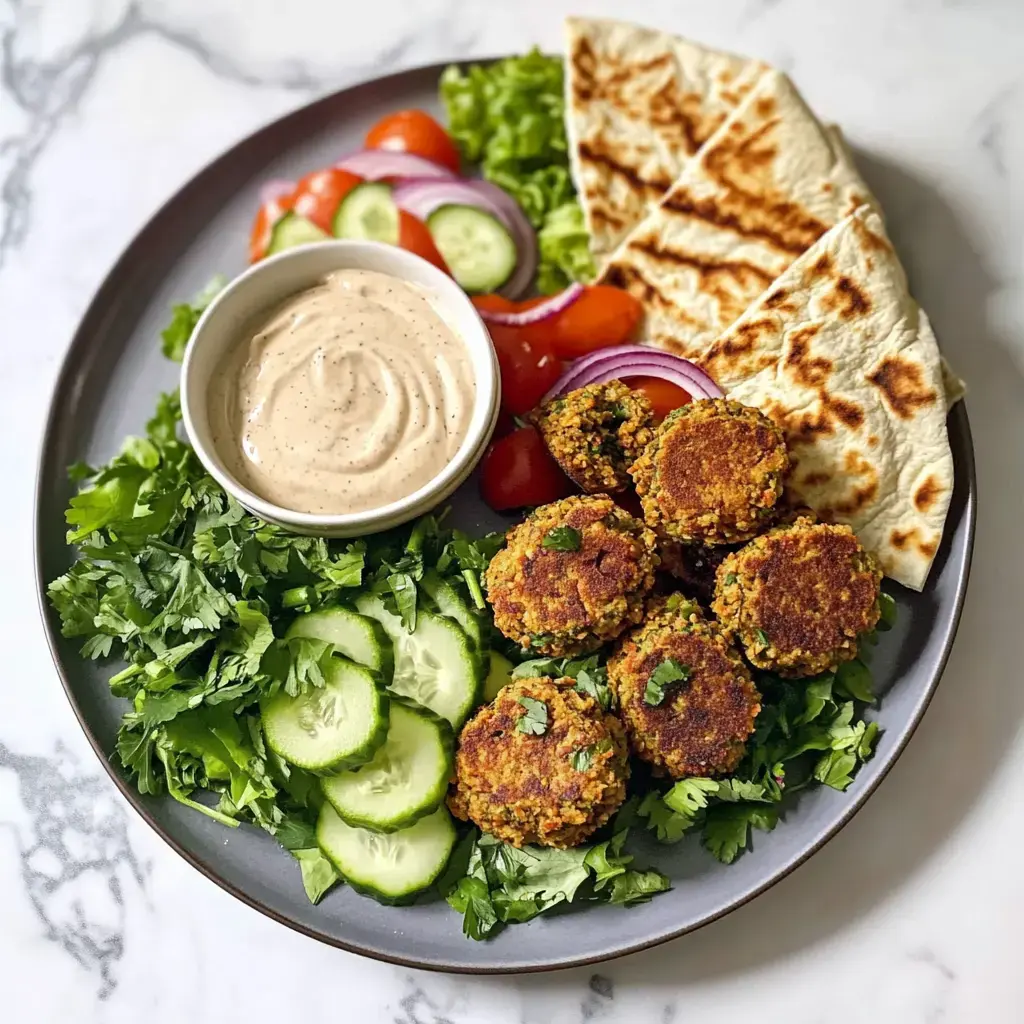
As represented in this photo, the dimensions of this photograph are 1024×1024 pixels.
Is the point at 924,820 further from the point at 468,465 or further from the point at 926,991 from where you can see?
the point at 468,465

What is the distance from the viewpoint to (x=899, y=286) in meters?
3.35


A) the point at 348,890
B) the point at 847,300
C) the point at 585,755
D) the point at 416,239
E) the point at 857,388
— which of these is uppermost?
the point at 847,300

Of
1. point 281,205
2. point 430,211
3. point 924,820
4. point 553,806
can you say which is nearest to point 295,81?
point 281,205

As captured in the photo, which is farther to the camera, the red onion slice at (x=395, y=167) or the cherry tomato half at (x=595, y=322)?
the red onion slice at (x=395, y=167)

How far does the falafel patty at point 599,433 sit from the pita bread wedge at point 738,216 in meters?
0.38

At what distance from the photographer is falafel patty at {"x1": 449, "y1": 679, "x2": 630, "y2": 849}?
2863 millimetres

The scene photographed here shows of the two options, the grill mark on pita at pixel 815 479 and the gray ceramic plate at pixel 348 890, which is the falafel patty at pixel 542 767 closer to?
the gray ceramic plate at pixel 348 890

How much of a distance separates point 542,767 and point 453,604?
584 millimetres

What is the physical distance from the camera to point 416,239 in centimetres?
369

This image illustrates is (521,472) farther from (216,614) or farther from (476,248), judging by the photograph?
(216,614)

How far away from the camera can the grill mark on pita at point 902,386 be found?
323 cm

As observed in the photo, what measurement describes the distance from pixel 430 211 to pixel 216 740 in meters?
1.95

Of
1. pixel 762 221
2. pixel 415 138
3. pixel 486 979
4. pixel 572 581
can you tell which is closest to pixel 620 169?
pixel 762 221

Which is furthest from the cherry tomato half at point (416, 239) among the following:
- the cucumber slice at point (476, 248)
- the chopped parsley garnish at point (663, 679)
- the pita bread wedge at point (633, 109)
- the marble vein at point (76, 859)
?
the marble vein at point (76, 859)
